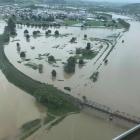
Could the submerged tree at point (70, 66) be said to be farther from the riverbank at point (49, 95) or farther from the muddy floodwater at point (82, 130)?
the muddy floodwater at point (82, 130)

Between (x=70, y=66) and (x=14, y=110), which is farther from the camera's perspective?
(x=70, y=66)

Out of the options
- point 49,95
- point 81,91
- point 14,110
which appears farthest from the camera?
point 81,91

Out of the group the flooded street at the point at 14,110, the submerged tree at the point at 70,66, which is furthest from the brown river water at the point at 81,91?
the submerged tree at the point at 70,66

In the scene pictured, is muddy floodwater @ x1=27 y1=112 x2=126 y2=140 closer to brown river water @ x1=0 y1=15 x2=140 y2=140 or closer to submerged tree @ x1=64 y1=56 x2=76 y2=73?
brown river water @ x1=0 y1=15 x2=140 y2=140

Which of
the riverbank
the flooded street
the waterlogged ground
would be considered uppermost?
the riverbank

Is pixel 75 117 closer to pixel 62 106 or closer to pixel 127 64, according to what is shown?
pixel 62 106

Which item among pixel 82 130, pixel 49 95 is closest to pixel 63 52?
pixel 49 95

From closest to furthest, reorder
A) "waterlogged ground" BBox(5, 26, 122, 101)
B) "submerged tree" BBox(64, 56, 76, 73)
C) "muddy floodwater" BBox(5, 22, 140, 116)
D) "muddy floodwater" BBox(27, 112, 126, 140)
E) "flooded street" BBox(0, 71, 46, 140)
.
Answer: "muddy floodwater" BBox(27, 112, 126, 140) < "flooded street" BBox(0, 71, 46, 140) < "muddy floodwater" BBox(5, 22, 140, 116) < "waterlogged ground" BBox(5, 26, 122, 101) < "submerged tree" BBox(64, 56, 76, 73)

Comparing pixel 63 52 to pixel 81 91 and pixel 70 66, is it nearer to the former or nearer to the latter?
pixel 70 66

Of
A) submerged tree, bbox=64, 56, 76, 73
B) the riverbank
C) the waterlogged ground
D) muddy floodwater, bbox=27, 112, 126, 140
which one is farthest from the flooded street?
submerged tree, bbox=64, 56, 76, 73
